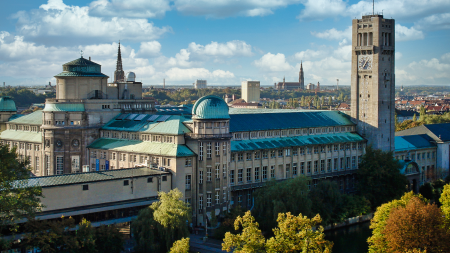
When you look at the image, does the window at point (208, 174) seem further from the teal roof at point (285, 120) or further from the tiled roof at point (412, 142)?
the tiled roof at point (412, 142)

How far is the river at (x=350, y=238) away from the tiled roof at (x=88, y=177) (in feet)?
99.1

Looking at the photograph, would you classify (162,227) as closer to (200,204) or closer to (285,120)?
(200,204)

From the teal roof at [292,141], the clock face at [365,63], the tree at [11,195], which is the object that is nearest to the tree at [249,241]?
the tree at [11,195]

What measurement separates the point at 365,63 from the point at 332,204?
41.7 m

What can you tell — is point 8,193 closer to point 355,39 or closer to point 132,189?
point 132,189

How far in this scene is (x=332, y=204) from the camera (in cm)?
10388

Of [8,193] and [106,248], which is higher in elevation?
[8,193]

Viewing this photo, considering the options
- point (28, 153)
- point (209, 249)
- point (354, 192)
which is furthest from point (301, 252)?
point (28, 153)

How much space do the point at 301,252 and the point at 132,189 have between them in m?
34.3

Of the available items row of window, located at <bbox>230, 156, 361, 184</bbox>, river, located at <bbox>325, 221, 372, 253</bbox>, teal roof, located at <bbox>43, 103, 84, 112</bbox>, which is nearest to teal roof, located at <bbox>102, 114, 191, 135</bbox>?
teal roof, located at <bbox>43, 103, 84, 112</bbox>

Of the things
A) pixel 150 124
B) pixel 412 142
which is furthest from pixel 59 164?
pixel 412 142

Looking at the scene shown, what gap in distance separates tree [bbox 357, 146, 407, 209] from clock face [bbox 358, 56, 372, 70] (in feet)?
74.8

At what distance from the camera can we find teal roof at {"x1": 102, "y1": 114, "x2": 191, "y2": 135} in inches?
3836

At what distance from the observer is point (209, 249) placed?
271 ft
